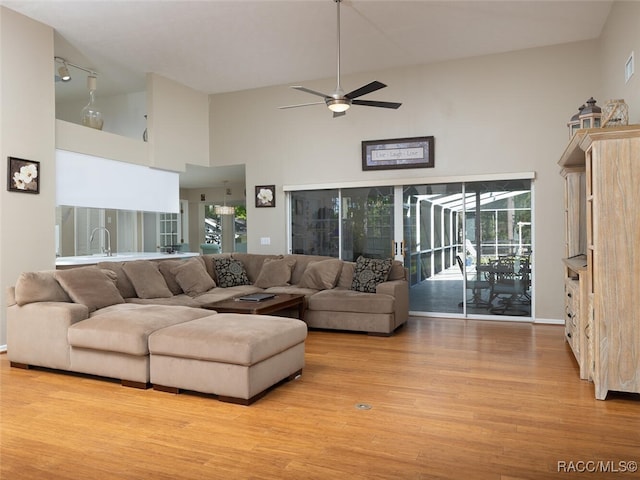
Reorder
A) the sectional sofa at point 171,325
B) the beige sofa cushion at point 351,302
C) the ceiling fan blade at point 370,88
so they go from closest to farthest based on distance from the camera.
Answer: the sectional sofa at point 171,325, the ceiling fan blade at point 370,88, the beige sofa cushion at point 351,302

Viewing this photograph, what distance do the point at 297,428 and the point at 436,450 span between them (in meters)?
0.82

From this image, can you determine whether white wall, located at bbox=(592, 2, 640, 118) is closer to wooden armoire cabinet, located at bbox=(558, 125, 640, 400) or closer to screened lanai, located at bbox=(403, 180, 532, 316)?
wooden armoire cabinet, located at bbox=(558, 125, 640, 400)

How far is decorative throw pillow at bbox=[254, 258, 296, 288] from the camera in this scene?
22.1ft

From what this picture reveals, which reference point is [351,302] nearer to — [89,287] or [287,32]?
[89,287]

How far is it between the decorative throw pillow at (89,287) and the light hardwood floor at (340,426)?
69cm

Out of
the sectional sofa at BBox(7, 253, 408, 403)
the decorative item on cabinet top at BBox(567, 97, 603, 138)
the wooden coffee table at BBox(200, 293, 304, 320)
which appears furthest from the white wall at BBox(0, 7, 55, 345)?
the decorative item on cabinet top at BBox(567, 97, 603, 138)

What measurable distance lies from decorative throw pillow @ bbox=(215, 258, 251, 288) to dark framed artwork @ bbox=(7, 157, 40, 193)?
2.44 m

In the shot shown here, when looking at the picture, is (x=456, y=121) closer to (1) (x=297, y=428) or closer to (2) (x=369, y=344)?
(2) (x=369, y=344)

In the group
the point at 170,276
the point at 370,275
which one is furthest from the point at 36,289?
the point at 370,275

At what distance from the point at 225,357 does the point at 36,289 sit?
2.09 metres

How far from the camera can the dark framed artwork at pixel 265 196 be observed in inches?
302

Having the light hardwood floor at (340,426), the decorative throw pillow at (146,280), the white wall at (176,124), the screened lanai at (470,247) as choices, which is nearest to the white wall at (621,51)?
the screened lanai at (470,247)

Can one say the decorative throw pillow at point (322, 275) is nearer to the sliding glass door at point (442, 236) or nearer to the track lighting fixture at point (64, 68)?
the sliding glass door at point (442, 236)

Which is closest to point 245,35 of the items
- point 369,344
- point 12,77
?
point 12,77
